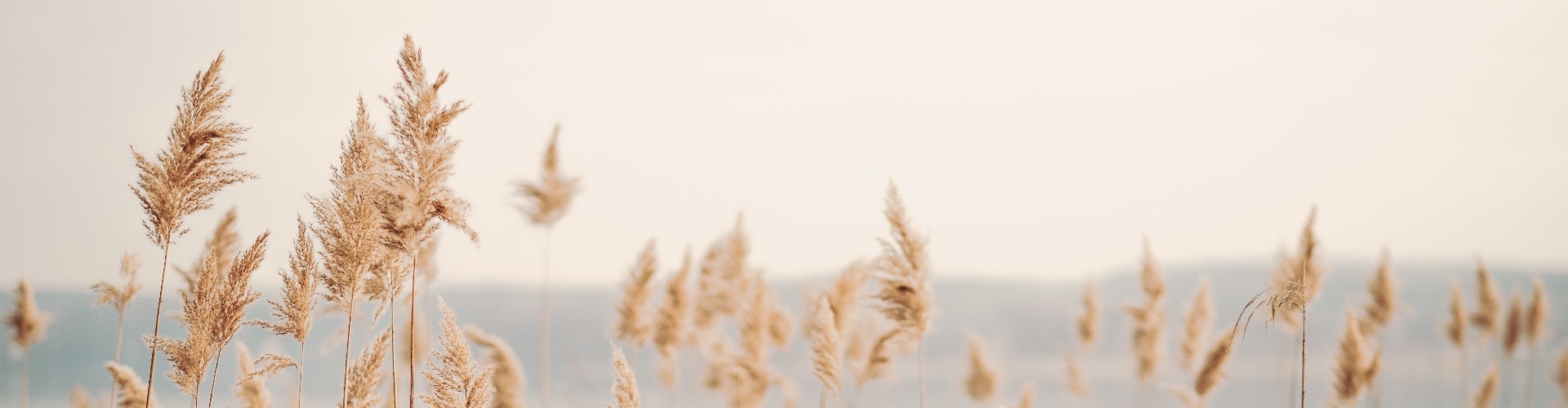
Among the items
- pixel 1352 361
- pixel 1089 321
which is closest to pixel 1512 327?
pixel 1089 321

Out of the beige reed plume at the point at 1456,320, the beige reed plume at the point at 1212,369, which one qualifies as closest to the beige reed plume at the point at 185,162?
the beige reed plume at the point at 1212,369

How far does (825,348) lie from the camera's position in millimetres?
5301

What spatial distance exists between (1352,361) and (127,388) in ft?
22.1

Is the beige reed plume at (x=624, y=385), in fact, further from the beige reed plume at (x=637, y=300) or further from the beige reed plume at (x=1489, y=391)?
the beige reed plume at (x=1489, y=391)

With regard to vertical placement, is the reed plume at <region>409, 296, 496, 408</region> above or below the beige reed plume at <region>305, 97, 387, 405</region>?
below

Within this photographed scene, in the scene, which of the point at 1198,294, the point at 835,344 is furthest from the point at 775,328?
the point at 1198,294

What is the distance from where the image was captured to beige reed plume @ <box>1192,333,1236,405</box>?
6.15 metres

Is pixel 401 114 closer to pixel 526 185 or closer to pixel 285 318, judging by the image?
pixel 285 318

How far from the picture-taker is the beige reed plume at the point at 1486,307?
1050cm

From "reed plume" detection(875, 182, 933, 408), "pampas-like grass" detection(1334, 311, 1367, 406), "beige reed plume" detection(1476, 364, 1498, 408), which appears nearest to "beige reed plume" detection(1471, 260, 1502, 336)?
"beige reed plume" detection(1476, 364, 1498, 408)

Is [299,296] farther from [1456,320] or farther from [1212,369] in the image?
[1456,320]

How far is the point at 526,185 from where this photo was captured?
6.36m

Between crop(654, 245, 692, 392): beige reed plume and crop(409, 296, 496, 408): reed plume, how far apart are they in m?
3.38

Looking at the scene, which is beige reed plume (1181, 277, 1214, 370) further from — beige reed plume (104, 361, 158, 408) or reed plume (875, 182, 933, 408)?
beige reed plume (104, 361, 158, 408)
